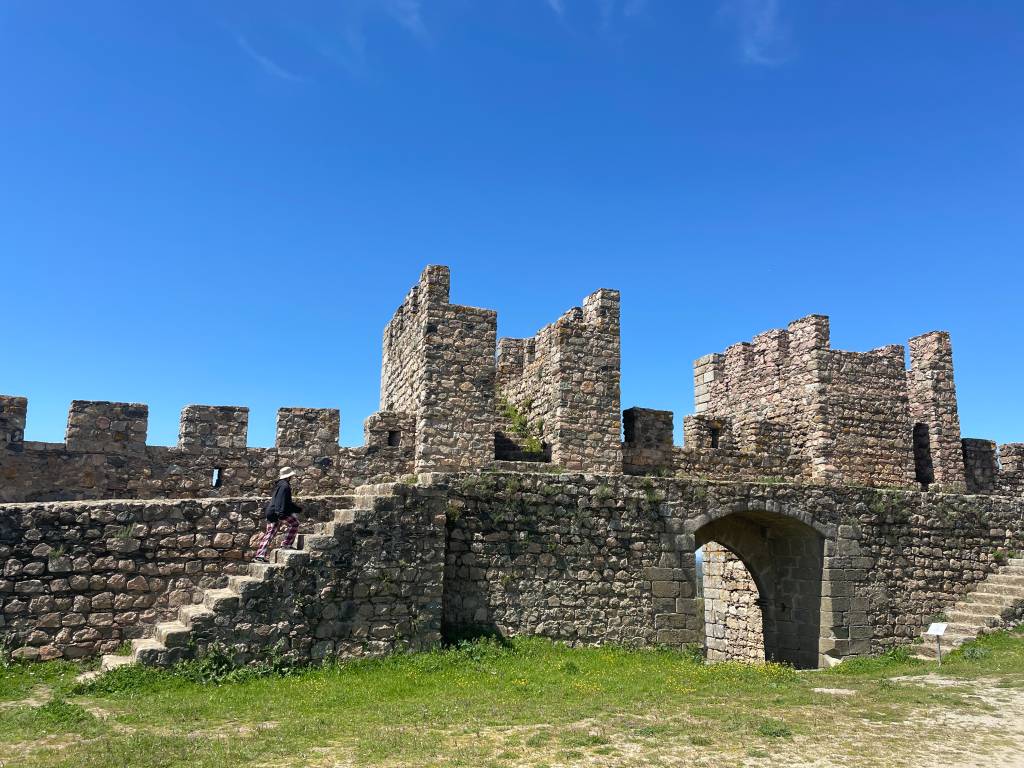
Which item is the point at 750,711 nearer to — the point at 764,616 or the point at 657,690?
the point at 657,690

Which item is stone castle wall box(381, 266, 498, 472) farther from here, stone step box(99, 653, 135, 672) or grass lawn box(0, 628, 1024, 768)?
stone step box(99, 653, 135, 672)

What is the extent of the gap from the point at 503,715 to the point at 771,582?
10534mm

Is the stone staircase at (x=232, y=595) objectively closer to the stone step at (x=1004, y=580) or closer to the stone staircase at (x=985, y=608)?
the stone staircase at (x=985, y=608)

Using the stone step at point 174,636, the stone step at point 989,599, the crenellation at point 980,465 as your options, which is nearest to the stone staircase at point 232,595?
the stone step at point 174,636

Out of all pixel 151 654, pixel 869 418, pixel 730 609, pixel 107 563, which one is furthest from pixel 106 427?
pixel 869 418

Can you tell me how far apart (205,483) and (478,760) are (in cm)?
839

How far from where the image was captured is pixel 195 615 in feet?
A: 33.4

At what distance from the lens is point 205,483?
44.7 feet

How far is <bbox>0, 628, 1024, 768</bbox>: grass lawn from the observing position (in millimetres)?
7152

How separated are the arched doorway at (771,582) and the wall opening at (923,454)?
15.5 ft

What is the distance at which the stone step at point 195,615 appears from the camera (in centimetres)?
1012

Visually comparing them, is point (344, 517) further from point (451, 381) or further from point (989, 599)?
point (989, 599)

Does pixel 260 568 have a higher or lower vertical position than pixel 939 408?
lower

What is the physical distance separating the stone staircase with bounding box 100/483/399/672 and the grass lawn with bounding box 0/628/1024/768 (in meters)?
0.27
